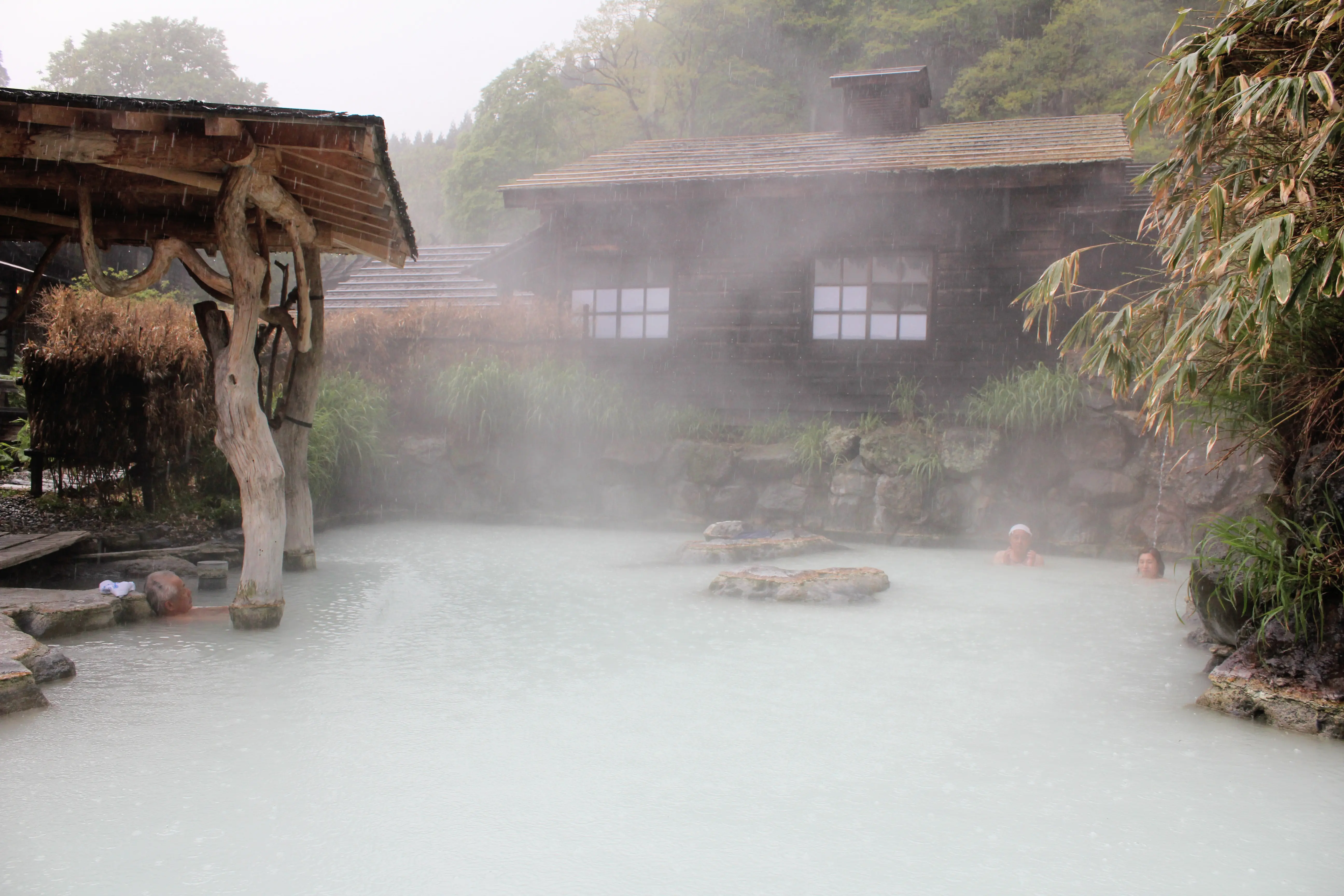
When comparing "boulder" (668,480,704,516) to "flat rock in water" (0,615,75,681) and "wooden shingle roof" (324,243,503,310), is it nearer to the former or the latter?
"wooden shingle roof" (324,243,503,310)

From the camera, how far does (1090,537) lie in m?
8.62

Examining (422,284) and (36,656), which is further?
(422,284)

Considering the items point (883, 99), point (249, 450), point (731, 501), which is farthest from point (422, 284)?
point (249, 450)

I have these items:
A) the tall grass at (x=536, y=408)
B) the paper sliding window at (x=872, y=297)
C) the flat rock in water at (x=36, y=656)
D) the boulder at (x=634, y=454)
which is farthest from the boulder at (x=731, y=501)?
the flat rock in water at (x=36, y=656)

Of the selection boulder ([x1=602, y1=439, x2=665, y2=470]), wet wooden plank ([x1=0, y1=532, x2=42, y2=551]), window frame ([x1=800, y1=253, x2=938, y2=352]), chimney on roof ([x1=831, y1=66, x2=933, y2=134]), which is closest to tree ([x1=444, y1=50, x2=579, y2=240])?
chimney on roof ([x1=831, y1=66, x2=933, y2=134])

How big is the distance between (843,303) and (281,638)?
800cm

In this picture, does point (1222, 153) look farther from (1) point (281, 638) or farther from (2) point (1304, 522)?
(1) point (281, 638)

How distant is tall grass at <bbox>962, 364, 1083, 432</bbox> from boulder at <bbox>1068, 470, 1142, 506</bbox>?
571 millimetres

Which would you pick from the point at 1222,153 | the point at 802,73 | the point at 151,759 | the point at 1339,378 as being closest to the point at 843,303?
the point at 1222,153

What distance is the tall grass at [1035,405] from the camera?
878 cm

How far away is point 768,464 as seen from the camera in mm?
9570

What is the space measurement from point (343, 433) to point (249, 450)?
4503mm

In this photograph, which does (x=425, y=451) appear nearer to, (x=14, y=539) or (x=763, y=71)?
(x=14, y=539)

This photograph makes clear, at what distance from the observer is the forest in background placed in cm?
1977
